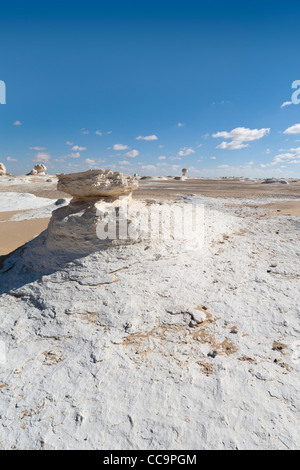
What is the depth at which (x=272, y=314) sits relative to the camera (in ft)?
10.5

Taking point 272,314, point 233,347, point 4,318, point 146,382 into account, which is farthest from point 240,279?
point 4,318

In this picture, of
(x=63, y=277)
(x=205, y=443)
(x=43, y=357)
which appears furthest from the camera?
(x=63, y=277)

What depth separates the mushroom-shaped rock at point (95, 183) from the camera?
4.00 metres

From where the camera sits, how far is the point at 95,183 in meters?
3.97

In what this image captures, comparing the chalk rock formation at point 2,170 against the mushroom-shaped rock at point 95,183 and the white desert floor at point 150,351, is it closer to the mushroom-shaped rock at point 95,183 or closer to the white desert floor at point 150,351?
the white desert floor at point 150,351

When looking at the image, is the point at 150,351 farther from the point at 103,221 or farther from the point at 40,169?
the point at 40,169

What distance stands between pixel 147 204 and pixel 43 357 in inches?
118

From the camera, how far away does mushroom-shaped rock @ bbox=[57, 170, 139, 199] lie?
3998 mm

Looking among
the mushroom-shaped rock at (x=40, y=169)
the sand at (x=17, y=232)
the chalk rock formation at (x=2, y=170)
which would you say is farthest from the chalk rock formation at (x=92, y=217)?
the mushroom-shaped rock at (x=40, y=169)

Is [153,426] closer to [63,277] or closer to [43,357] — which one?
[43,357]

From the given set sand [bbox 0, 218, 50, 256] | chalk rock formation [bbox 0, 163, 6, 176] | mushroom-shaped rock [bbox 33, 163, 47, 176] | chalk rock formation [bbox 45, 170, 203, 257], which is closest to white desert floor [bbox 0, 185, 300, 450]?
chalk rock formation [bbox 45, 170, 203, 257]

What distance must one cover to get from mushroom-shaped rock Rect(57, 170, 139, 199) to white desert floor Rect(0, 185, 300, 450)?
99 cm

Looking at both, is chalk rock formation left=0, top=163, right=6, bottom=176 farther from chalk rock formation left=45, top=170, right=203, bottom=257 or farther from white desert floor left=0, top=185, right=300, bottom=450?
chalk rock formation left=45, top=170, right=203, bottom=257

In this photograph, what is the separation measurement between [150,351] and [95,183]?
2555mm
